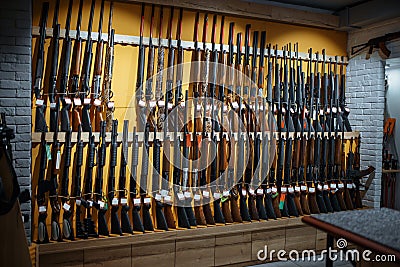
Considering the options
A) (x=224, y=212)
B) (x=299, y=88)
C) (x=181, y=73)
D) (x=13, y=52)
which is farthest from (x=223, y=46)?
(x=13, y=52)

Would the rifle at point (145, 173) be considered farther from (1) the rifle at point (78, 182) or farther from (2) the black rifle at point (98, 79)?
(1) the rifle at point (78, 182)

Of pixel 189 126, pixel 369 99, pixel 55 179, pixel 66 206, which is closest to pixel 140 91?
pixel 189 126

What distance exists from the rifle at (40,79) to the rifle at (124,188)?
711 mm

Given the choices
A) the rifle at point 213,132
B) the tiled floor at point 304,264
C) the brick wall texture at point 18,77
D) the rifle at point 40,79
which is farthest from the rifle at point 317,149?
the brick wall texture at point 18,77

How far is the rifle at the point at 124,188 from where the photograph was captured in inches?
145

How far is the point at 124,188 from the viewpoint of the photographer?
3801mm

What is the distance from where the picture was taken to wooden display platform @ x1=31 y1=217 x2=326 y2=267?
3.52m

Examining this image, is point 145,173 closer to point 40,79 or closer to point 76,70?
point 76,70

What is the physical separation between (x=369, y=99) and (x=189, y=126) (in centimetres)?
225

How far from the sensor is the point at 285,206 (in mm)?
4426

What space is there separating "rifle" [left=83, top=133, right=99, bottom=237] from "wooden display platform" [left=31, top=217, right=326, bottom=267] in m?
0.11

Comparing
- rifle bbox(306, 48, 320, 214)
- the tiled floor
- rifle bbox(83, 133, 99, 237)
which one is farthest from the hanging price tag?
rifle bbox(306, 48, 320, 214)

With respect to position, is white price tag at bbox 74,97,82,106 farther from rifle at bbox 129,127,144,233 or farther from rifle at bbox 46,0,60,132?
rifle at bbox 129,127,144,233


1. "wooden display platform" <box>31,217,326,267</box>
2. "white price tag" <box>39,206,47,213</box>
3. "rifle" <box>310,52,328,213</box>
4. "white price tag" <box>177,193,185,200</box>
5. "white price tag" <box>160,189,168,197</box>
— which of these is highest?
"rifle" <box>310,52,328,213</box>
